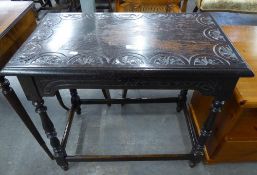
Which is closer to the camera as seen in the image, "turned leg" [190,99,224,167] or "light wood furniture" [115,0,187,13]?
"turned leg" [190,99,224,167]

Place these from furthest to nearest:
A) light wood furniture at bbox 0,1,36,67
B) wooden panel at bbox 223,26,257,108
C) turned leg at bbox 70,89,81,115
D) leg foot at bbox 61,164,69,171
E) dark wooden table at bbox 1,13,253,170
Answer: turned leg at bbox 70,89,81,115 → leg foot at bbox 61,164,69,171 → light wood furniture at bbox 0,1,36,67 → wooden panel at bbox 223,26,257,108 → dark wooden table at bbox 1,13,253,170

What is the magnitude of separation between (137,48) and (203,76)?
26 cm

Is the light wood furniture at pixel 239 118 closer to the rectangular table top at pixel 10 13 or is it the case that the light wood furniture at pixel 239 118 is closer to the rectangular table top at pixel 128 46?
the rectangular table top at pixel 128 46

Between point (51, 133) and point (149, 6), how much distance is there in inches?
45.0

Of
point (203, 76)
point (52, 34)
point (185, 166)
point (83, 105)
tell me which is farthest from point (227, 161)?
point (52, 34)

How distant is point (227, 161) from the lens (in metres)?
1.13

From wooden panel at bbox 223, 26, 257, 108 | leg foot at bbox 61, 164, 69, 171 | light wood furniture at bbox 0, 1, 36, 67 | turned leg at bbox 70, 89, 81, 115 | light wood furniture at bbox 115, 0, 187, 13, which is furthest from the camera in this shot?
light wood furniture at bbox 115, 0, 187, 13

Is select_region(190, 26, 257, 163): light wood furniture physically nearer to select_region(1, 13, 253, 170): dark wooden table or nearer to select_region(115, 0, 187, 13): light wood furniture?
select_region(1, 13, 253, 170): dark wooden table

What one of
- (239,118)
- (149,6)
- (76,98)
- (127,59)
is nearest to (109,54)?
(127,59)

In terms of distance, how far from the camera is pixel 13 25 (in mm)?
985

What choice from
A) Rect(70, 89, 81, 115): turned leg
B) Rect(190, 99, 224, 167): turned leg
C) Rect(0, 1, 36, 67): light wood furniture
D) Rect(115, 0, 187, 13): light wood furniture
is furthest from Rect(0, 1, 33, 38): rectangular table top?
Rect(190, 99, 224, 167): turned leg

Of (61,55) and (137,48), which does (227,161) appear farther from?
(61,55)

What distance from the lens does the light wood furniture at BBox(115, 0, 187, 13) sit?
1522 mm

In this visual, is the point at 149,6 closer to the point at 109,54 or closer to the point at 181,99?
the point at 181,99
